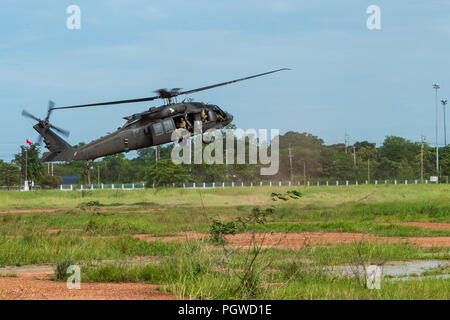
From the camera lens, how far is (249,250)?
1319 cm

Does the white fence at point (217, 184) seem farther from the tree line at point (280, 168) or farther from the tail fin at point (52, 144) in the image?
the tail fin at point (52, 144)

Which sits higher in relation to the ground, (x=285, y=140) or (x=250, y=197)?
(x=285, y=140)

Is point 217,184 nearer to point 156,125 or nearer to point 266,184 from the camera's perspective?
point 266,184

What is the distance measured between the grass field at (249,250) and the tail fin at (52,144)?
12.1 ft

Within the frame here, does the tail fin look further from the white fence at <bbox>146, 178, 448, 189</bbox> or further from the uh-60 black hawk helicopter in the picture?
the white fence at <bbox>146, 178, 448, 189</bbox>

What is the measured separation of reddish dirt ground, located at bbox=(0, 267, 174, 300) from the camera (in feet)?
38.3

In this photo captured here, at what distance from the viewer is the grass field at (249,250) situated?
1254 cm

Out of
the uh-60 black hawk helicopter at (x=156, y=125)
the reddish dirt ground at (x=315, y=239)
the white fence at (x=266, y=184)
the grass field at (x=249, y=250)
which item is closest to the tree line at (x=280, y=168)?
the white fence at (x=266, y=184)

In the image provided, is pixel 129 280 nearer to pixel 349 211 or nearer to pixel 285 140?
pixel 349 211

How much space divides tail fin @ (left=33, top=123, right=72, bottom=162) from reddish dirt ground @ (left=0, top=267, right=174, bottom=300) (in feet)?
66.4

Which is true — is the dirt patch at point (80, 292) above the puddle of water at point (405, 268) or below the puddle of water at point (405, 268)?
above
